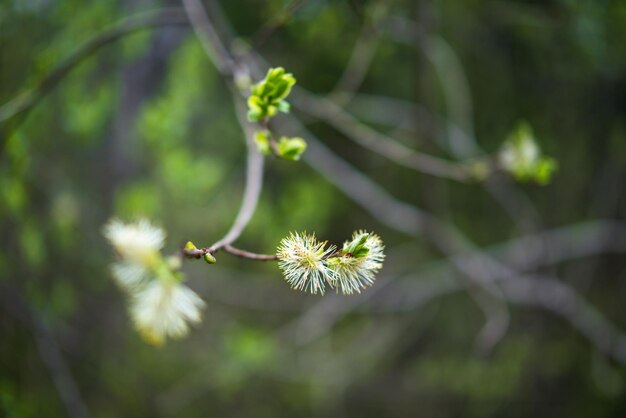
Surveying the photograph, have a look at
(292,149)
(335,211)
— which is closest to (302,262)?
(292,149)

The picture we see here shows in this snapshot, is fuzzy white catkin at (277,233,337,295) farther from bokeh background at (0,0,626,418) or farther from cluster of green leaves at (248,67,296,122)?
bokeh background at (0,0,626,418)

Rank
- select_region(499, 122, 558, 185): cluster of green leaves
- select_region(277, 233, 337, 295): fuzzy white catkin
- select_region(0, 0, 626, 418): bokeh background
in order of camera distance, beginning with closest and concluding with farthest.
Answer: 1. select_region(277, 233, 337, 295): fuzzy white catkin
2. select_region(499, 122, 558, 185): cluster of green leaves
3. select_region(0, 0, 626, 418): bokeh background

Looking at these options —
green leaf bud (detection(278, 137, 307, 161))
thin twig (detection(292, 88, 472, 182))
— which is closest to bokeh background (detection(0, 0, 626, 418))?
thin twig (detection(292, 88, 472, 182))

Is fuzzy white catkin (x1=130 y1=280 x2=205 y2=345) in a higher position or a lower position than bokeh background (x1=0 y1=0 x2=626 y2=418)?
lower

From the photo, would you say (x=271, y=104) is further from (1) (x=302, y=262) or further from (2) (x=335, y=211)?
(2) (x=335, y=211)

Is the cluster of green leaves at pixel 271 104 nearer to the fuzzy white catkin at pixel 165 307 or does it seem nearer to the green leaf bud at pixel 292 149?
the green leaf bud at pixel 292 149
